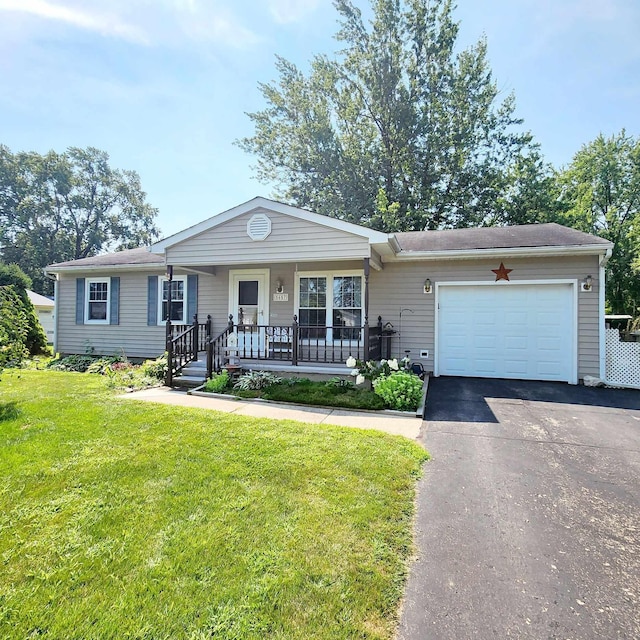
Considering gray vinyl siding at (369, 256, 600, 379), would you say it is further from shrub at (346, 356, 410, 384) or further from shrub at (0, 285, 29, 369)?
shrub at (0, 285, 29, 369)

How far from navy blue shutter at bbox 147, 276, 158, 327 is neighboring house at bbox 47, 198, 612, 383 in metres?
0.63

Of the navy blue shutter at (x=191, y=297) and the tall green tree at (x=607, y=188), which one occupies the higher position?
the tall green tree at (x=607, y=188)

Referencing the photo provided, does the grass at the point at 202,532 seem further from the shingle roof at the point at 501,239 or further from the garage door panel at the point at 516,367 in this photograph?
the shingle roof at the point at 501,239

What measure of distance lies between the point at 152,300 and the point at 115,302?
1395 millimetres

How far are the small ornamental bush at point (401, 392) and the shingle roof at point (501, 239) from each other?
3.76 meters

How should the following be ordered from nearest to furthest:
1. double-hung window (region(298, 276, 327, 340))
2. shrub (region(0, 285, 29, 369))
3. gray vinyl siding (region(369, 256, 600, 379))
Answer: shrub (region(0, 285, 29, 369)) → gray vinyl siding (region(369, 256, 600, 379)) → double-hung window (region(298, 276, 327, 340))

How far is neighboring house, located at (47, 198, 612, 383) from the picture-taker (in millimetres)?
7762

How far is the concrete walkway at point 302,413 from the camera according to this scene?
5168 millimetres

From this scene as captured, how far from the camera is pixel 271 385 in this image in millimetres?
7266

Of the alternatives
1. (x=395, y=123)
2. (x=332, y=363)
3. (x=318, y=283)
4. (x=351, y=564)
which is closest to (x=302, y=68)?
(x=395, y=123)

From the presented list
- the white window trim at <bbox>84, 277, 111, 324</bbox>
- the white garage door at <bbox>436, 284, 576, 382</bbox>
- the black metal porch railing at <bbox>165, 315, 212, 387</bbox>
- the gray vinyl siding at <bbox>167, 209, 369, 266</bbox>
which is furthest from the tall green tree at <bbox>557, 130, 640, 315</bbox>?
the white window trim at <bbox>84, 277, 111, 324</bbox>

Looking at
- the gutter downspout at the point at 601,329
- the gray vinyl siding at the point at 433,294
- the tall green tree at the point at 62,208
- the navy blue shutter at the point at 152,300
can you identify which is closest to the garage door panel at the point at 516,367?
the gray vinyl siding at the point at 433,294

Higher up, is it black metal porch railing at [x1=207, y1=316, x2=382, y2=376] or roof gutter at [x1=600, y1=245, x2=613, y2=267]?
roof gutter at [x1=600, y1=245, x2=613, y2=267]

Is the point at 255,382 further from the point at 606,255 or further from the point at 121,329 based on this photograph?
the point at 606,255
